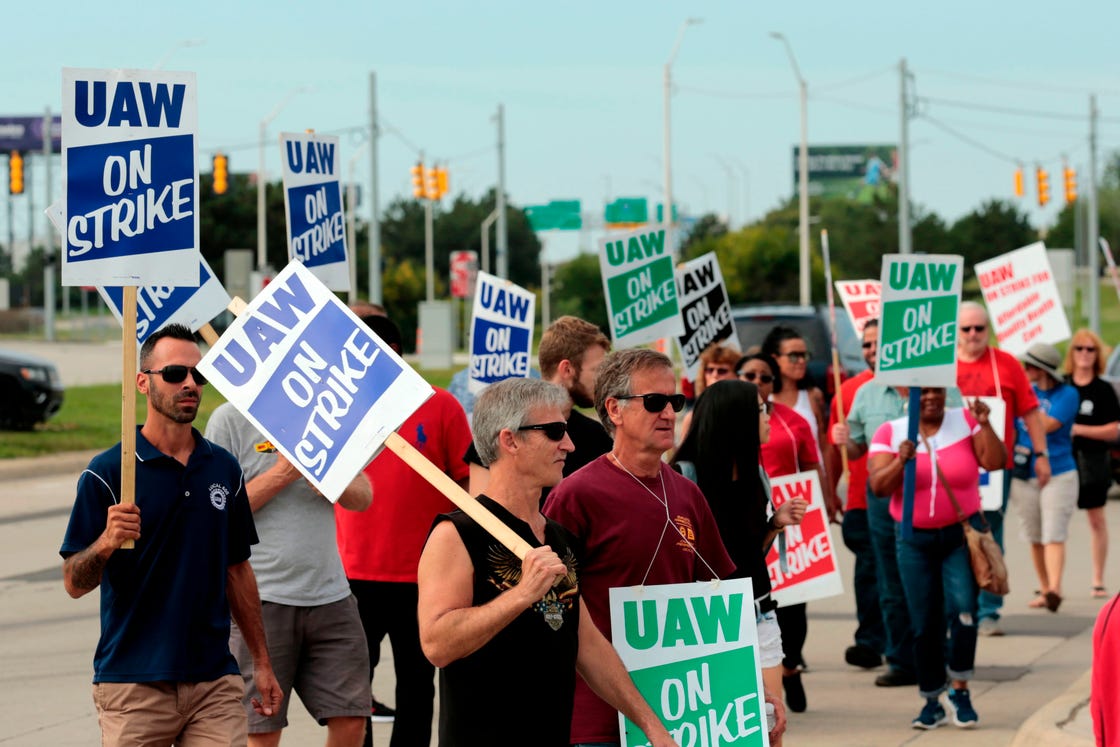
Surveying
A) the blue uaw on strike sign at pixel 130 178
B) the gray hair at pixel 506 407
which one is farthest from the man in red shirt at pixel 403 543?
the gray hair at pixel 506 407

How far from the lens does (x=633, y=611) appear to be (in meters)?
4.92

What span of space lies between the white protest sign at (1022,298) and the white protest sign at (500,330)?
449 centimetres

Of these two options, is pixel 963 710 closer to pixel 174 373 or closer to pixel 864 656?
pixel 864 656

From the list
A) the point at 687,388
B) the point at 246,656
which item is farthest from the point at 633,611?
the point at 687,388

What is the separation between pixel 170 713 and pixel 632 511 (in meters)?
1.42

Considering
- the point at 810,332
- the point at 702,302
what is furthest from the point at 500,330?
the point at 810,332

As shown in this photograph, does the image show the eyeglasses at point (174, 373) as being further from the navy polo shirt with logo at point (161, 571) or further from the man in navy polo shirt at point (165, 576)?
the navy polo shirt with logo at point (161, 571)

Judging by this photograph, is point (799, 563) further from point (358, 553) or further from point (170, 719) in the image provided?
point (170, 719)

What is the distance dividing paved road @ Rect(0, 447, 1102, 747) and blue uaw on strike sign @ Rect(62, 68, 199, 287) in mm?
3486

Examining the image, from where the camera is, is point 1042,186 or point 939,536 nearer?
point 939,536

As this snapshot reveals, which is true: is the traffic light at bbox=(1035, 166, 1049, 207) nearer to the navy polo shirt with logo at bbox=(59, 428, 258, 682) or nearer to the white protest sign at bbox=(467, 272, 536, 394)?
the white protest sign at bbox=(467, 272, 536, 394)

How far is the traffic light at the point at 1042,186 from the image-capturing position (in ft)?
181

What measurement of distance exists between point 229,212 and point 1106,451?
216 ft

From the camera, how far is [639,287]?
37.3 feet
